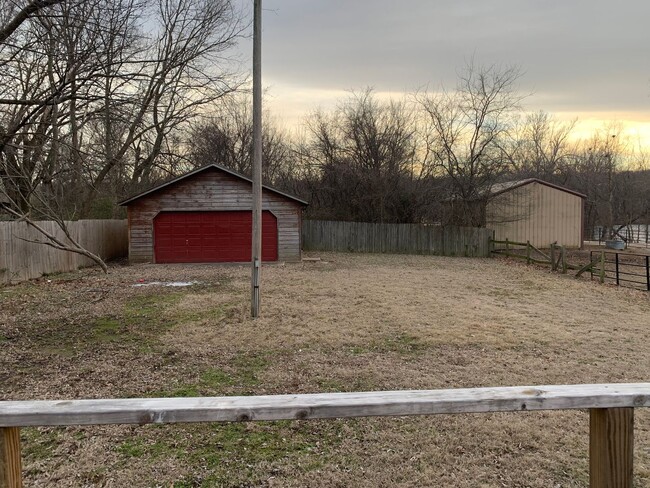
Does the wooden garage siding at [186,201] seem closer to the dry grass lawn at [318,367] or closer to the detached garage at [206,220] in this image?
the detached garage at [206,220]

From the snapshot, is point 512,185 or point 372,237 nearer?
point 372,237

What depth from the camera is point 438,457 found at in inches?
135

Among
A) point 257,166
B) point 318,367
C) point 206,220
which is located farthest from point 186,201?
point 318,367

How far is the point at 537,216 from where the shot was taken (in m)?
27.3

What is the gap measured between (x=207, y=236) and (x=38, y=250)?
256 inches

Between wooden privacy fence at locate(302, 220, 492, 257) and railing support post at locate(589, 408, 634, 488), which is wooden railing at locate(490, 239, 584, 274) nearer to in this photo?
wooden privacy fence at locate(302, 220, 492, 257)

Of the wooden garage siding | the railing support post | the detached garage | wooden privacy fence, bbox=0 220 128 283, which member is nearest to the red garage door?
the detached garage

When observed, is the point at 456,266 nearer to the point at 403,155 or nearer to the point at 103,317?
the point at 403,155

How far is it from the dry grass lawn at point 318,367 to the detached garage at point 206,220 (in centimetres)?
655

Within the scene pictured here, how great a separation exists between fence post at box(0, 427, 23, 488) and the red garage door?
17512 millimetres

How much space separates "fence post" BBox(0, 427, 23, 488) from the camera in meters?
1.76

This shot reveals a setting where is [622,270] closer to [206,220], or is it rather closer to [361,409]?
[206,220]

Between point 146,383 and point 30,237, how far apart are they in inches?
450

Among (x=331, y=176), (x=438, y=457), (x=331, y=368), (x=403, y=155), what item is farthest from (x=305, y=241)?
(x=438, y=457)
